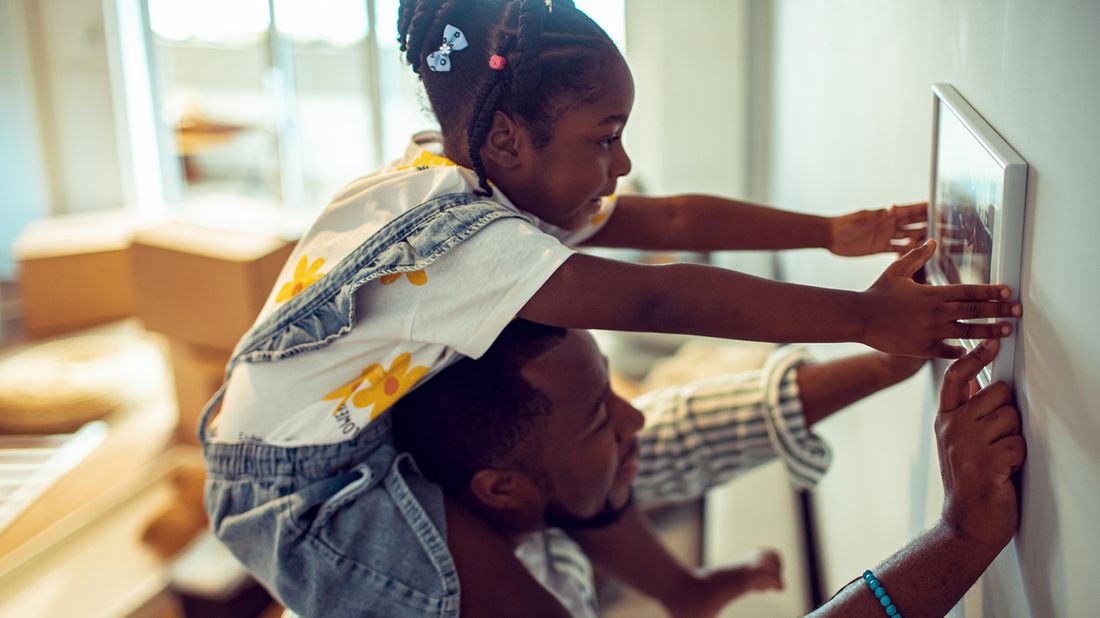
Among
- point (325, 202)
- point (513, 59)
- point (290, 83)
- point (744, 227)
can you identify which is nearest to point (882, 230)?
point (744, 227)

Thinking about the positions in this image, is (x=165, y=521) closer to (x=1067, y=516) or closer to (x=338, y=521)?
(x=338, y=521)

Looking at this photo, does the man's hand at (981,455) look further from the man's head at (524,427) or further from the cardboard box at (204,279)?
the cardboard box at (204,279)

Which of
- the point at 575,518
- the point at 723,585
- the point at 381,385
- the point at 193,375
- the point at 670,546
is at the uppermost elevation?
the point at 381,385

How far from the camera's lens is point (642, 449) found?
1442 mm

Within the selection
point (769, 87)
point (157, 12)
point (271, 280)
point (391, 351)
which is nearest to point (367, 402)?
point (391, 351)

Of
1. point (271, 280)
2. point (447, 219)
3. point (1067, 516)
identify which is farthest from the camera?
point (271, 280)

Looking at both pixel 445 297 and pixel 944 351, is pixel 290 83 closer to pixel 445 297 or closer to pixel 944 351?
pixel 445 297

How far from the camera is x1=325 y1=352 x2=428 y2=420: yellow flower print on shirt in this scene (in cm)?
89

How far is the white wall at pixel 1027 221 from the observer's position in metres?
0.50

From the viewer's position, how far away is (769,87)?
7.85 ft

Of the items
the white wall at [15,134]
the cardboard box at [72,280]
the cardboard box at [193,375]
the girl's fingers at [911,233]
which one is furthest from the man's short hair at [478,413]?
the white wall at [15,134]

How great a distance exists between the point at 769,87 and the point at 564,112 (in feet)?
5.45

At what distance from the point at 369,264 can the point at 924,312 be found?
1.50 feet

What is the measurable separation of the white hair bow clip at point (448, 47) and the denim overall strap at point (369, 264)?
4.9 inches
